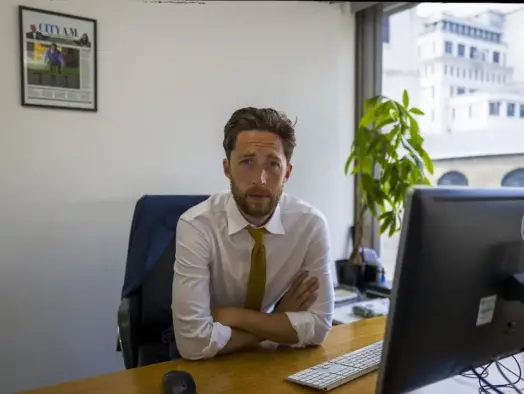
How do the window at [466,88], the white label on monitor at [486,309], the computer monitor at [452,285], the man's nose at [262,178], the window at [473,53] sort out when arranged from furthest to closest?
the window at [473,53] → the window at [466,88] → the man's nose at [262,178] → the white label on monitor at [486,309] → the computer monitor at [452,285]

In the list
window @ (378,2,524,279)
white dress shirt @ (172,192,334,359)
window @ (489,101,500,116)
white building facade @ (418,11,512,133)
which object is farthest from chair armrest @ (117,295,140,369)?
window @ (489,101,500,116)

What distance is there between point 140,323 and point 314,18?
1740 mm

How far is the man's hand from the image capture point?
4.68 ft

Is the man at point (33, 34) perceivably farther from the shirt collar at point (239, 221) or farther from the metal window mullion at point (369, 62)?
the metal window mullion at point (369, 62)

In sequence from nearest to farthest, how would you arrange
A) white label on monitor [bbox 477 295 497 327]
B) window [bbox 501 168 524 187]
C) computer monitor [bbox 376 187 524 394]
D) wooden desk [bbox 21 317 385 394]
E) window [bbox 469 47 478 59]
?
computer monitor [bbox 376 187 524 394], white label on monitor [bbox 477 295 497 327], wooden desk [bbox 21 317 385 394], window [bbox 501 168 524 187], window [bbox 469 47 478 59]

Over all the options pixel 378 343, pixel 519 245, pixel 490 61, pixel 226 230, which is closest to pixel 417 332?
pixel 519 245

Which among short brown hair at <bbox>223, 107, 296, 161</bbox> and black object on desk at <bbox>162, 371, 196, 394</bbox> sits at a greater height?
short brown hair at <bbox>223, 107, 296, 161</bbox>

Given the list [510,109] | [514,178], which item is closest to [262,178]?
[514,178]

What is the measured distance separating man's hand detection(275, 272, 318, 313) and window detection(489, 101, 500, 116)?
140 centimetres

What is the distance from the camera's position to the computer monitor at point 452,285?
761 mm

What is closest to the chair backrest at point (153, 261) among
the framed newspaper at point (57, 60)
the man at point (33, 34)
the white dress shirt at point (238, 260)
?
the white dress shirt at point (238, 260)

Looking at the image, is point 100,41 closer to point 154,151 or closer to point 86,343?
point 154,151

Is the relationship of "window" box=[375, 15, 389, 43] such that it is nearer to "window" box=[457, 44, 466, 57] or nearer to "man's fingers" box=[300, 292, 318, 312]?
"window" box=[457, 44, 466, 57]

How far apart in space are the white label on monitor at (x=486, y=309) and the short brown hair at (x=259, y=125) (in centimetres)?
76
